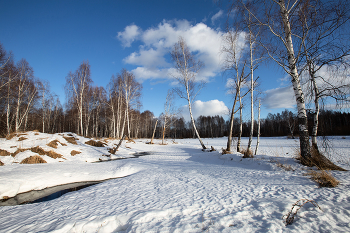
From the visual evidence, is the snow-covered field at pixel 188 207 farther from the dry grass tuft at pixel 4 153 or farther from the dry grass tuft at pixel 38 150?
the dry grass tuft at pixel 38 150

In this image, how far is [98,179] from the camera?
5.87 m

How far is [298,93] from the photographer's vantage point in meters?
5.17

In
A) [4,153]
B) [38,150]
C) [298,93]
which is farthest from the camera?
[38,150]

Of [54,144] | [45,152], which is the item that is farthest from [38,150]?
[54,144]

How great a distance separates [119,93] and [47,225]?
22021 mm

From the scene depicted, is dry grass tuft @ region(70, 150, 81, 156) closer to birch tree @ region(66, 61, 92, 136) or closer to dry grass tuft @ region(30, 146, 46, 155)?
dry grass tuft @ region(30, 146, 46, 155)

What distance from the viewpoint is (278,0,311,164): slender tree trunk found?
5059mm

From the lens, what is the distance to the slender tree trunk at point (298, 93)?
5.06 m

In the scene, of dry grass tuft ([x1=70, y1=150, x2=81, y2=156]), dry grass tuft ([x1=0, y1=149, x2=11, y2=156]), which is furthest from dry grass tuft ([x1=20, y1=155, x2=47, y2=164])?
dry grass tuft ([x1=70, y1=150, x2=81, y2=156])

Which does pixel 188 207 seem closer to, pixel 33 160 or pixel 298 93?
pixel 298 93

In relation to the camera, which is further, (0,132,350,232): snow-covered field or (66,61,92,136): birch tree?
(66,61,92,136): birch tree

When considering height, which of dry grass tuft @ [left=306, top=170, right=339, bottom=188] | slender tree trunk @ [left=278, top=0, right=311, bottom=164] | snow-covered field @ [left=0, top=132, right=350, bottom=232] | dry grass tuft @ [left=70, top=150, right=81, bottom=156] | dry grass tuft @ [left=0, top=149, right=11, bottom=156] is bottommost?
dry grass tuft @ [left=70, top=150, right=81, bottom=156]

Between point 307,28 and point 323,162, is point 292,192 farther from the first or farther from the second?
point 307,28

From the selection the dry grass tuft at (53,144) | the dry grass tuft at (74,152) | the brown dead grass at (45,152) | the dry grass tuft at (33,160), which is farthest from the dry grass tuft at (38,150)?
the dry grass tuft at (74,152)
